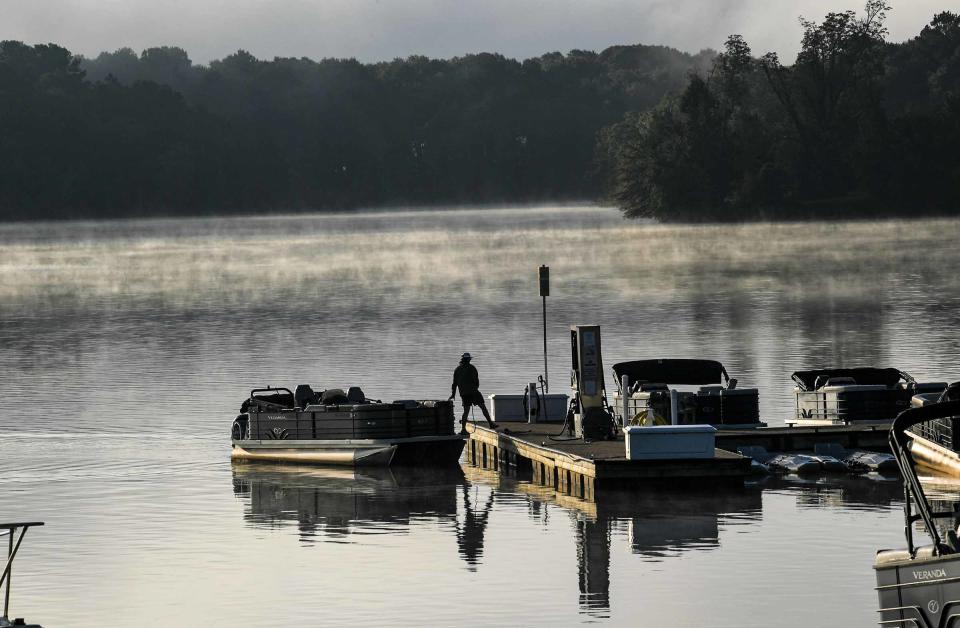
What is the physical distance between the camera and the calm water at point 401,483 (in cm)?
2488

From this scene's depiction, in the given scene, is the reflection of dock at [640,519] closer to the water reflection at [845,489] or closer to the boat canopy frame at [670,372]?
the water reflection at [845,489]

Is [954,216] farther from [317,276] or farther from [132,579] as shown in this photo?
[132,579]

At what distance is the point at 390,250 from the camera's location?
570 ft

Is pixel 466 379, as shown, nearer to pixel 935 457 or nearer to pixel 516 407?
pixel 516 407

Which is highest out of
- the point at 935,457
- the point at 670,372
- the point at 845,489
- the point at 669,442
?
the point at 670,372

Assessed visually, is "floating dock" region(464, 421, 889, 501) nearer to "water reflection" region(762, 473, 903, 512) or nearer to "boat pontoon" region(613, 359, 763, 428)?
"boat pontoon" region(613, 359, 763, 428)

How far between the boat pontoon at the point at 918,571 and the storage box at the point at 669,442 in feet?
43.1

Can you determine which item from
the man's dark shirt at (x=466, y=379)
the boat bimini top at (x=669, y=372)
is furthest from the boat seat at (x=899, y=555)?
the boat bimini top at (x=669, y=372)

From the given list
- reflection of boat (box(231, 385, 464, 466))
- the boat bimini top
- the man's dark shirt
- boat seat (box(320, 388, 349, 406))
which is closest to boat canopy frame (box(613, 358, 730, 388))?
the boat bimini top

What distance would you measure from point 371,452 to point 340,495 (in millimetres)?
2901

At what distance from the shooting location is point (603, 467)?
3312 centimetres

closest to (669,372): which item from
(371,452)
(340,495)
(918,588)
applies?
(371,452)

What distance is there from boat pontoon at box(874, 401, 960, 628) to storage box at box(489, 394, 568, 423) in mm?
22227

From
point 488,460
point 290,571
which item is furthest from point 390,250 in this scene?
point 290,571
